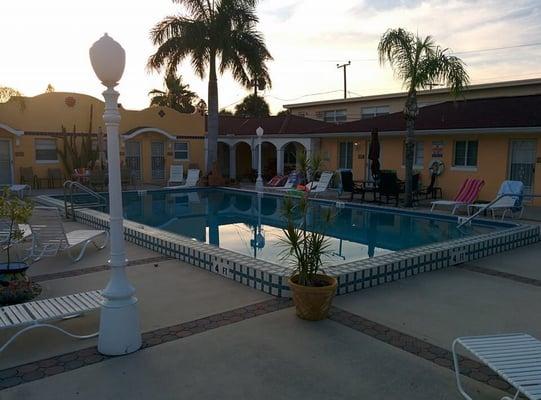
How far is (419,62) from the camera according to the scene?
13.0 meters

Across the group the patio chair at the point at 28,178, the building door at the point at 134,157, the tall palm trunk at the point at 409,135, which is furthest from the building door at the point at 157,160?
the tall palm trunk at the point at 409,135

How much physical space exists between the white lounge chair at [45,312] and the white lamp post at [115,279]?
0.38 meters

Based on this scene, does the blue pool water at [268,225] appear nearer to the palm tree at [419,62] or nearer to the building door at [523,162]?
the palm tree at [419,62]

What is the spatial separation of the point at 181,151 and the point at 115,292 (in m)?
21.5

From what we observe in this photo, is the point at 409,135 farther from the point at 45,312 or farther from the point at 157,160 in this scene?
the point at 157,160

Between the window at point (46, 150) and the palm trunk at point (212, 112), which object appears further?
the window at point (46, 150)

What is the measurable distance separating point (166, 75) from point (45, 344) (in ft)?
56.3

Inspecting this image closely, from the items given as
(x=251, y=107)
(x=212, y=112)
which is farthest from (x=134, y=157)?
(x=251, y=107)

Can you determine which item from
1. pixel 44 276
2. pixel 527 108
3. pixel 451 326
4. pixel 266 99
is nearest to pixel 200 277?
pixel 44 276

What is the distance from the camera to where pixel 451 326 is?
183 inches

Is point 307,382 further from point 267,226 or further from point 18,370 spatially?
point 267,226

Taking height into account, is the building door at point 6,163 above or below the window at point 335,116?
below

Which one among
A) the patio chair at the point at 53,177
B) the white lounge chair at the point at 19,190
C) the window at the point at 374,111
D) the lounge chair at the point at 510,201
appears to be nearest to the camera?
the lounge chair at the point at 510,201

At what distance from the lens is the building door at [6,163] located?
19609mm
